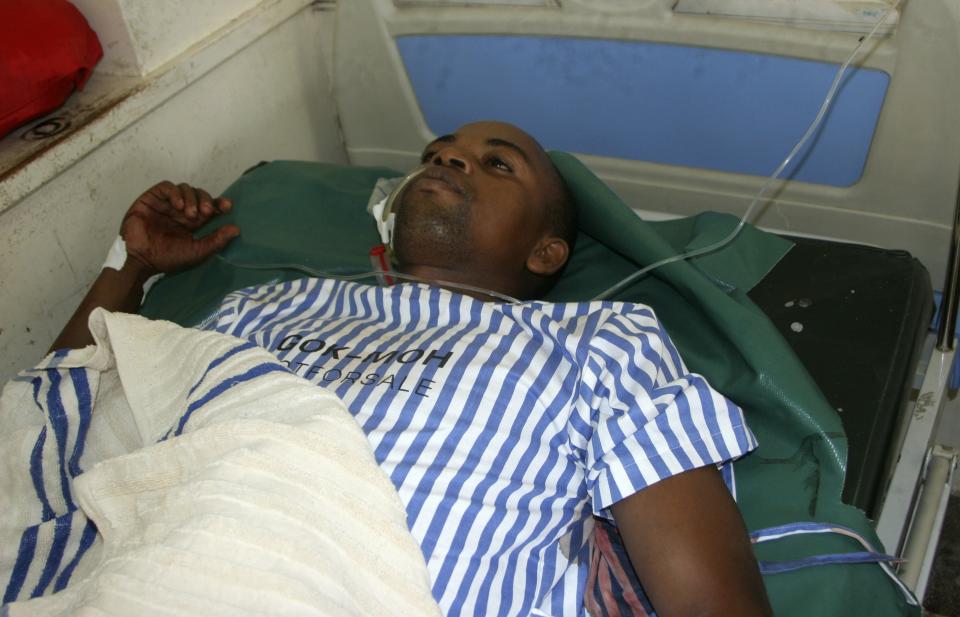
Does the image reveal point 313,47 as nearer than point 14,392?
No

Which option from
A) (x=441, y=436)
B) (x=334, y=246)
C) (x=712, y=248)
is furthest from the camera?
(x=334, y=246)

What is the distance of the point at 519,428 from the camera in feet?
4.21

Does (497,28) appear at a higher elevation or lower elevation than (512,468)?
higher

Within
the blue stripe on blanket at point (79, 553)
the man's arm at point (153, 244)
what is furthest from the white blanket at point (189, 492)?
the man's arm at point (153, 244)

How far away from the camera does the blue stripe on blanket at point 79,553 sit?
125 cm

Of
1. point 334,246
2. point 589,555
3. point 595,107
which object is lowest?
point 589,555

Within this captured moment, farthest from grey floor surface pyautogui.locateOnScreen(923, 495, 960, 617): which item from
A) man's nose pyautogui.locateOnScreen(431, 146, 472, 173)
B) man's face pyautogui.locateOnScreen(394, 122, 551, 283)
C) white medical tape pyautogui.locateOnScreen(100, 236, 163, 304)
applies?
white medical tape pyautogui.locateOnScreen(100, 236, 163, 304)

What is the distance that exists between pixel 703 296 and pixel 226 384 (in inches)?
32.4

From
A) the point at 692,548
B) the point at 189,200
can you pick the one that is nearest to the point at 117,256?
the point at 189,200

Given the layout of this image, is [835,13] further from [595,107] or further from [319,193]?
[319,193]

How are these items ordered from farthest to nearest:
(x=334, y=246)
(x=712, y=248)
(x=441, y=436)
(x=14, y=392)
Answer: (x=334, y=246) → (x=712, y=248) → (x=14, y=392) → (x=441, y=436)

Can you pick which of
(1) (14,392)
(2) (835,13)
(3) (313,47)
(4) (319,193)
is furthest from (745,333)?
(3) (313,47)

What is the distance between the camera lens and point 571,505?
133cm

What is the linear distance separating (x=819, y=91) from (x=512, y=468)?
3.59 feet
